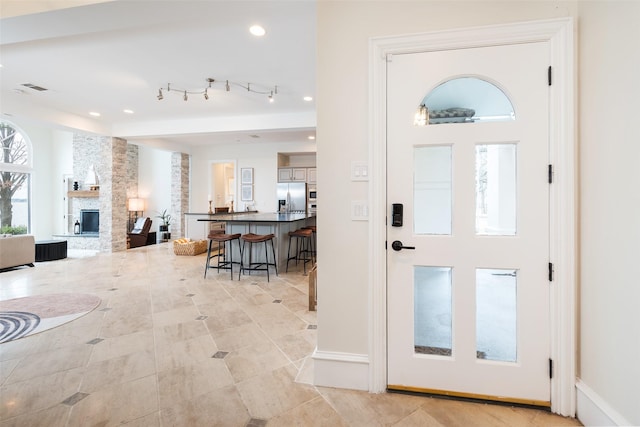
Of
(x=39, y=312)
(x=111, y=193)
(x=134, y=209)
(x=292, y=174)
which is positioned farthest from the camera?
(x=134, y=209)

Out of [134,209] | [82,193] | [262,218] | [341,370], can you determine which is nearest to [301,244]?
[262,218]

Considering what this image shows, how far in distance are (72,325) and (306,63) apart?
163 inches

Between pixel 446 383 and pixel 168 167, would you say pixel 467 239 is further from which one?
pixel 168 167

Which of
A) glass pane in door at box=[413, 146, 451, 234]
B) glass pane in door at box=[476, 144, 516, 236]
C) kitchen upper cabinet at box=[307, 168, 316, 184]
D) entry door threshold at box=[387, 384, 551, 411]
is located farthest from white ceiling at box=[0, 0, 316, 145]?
entry door threshold at box=[387, 384, 551, 411]

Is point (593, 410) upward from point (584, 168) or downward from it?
downward

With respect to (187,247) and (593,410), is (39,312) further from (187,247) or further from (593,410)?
(593,410)

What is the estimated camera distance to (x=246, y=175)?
30.9ft

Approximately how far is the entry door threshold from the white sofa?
6993mm

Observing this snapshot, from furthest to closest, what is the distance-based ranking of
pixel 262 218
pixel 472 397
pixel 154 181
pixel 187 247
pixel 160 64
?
pixel 154 181
pixel 187 247
pixel 262 218
pixel 160 64
pixel 472 397

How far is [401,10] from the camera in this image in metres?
1.83

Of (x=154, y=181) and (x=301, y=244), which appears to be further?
(x=154, y=181)

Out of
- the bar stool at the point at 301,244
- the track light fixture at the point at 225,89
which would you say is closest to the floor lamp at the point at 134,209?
the track light fixture at the point at 225,89

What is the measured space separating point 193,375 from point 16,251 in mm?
5815

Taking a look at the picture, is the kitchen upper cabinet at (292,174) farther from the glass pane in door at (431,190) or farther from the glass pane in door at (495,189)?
the glass pane in door at (495,189)
